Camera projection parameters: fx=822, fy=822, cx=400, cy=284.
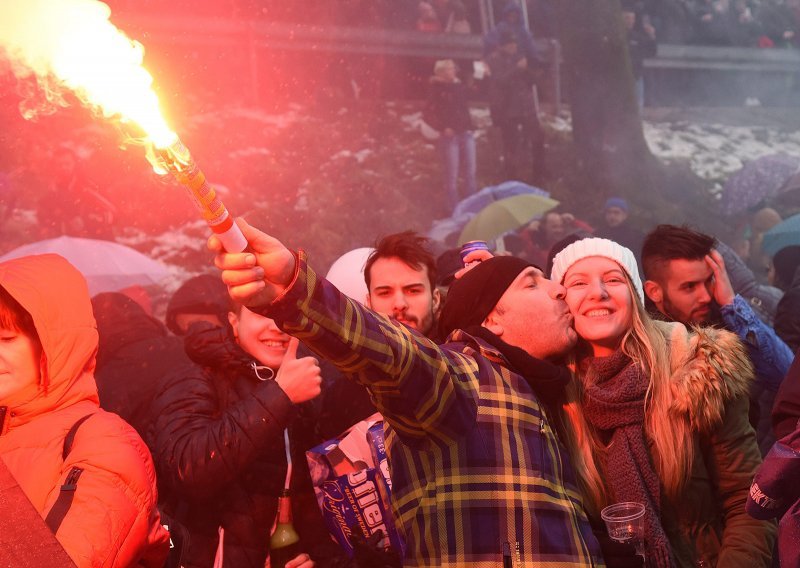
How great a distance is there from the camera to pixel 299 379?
115 inches

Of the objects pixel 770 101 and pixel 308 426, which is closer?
pixel 308 426

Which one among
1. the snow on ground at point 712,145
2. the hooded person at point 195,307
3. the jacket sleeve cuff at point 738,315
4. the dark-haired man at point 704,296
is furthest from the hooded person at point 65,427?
the snow on ground at point 712,145

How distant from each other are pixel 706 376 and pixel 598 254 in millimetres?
615

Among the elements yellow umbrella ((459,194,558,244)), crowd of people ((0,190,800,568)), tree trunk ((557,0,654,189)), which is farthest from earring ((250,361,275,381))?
tree trunk ((557,0,654,189))

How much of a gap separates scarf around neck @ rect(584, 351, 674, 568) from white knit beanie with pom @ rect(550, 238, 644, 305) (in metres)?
0.39

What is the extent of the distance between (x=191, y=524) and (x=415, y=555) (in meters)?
1.11

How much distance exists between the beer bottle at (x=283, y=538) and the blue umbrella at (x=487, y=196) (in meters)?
5.18

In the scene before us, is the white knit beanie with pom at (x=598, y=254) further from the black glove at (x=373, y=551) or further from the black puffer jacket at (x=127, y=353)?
the black puffer jacket at (x=127, y=353)

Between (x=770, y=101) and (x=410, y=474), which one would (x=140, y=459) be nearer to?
(x=410, y=474)

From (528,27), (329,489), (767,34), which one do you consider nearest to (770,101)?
(767,34)

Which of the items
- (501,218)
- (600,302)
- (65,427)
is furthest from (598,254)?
(501,218)

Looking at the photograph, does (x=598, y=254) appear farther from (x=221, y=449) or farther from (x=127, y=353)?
(x=127, y=353)

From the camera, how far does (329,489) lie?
9.03ft

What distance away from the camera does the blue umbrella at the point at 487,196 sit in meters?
7.95
